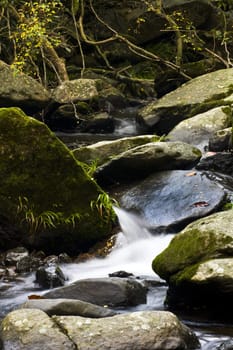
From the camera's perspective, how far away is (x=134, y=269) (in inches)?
237

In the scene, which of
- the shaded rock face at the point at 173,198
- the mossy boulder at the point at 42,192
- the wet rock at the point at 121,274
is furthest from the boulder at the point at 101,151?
the wet rock at the point at 121,274

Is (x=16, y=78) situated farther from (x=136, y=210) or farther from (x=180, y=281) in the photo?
(x=180, y=281)

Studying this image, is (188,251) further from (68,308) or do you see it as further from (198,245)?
(68,308)

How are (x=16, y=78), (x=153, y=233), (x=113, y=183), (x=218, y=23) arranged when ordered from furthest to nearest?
(x=218, y=23), (x=16, y=78), (x=113, y=183), (x=153, y=233)

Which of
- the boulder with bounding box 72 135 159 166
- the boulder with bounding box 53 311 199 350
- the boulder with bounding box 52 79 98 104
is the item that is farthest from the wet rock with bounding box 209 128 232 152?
the boulder with bounding box 53 311 199 350

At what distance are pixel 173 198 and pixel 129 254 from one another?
3.43 ft

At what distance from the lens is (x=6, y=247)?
6395mm

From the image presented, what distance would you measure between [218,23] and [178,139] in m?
10.3

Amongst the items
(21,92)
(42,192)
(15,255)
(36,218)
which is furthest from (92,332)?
(21,92)

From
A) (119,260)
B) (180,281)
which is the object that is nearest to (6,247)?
(119,260)

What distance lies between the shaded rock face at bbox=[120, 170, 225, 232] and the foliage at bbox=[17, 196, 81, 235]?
1.03 m

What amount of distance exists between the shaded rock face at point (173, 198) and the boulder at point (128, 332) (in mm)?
2869

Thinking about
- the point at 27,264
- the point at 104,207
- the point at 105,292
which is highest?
the point at 104,207

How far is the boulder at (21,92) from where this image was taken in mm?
12094
